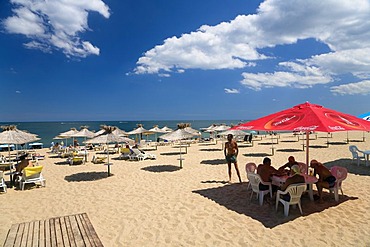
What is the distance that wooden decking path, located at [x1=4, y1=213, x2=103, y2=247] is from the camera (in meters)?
3.91

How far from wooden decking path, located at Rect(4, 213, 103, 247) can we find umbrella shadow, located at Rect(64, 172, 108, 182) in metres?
5.18

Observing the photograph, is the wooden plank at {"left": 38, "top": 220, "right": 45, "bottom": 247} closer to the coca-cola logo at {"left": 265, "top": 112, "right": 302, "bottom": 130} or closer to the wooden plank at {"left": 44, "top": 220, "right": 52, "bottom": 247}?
the wooden plank at {"left": 44, "top": 220, "right": 52, "bottom": 247}

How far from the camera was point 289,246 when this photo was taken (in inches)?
162

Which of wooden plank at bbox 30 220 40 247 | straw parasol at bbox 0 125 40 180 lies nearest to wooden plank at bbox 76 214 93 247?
wooden plank at bbox 30 220 40 247

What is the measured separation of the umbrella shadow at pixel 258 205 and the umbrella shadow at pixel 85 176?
4.86m

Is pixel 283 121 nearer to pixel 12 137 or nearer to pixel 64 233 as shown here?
pixel 64 233

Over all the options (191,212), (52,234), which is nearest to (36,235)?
(52,234)

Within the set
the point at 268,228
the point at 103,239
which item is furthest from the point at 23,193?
the point at 268,228

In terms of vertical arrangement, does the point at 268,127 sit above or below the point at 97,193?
above

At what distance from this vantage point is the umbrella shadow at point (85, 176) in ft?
32.1

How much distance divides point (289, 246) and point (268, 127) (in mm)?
2668

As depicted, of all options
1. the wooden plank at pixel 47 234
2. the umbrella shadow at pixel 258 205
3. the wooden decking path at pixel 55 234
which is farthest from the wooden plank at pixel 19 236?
the umbrella shadow at pixel 258 205

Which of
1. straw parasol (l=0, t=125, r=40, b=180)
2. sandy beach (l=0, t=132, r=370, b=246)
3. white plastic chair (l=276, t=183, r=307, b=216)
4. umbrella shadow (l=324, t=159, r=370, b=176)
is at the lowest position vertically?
sandy beach (l=0, t=132, r=370, b=246)

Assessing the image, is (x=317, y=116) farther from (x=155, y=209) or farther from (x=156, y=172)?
(x=156, y=172)
